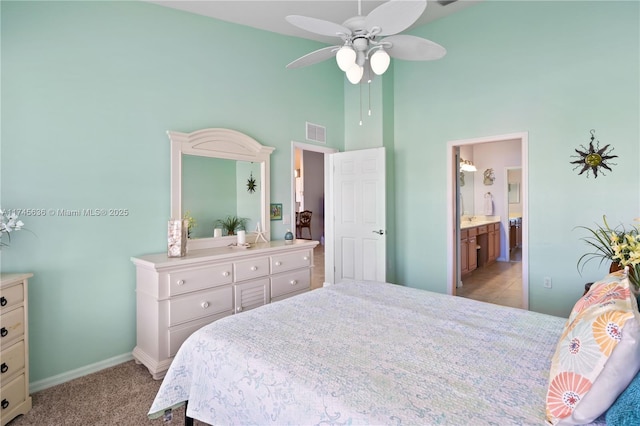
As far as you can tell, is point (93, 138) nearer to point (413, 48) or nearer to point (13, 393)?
point (13, 393)

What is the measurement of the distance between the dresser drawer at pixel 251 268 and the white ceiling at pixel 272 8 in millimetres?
2457

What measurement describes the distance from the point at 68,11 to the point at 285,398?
3.12m

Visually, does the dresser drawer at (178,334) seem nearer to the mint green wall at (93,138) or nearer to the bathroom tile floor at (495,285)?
the mint green wall at (93,138)

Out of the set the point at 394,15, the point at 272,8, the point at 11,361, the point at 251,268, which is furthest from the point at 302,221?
the point at 394,15

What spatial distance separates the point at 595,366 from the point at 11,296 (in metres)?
2.85

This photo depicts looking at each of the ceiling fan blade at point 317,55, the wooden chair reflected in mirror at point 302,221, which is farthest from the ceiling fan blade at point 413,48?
the wooden chair reflected in mirror at point 302,221

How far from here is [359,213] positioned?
4340 millimetres

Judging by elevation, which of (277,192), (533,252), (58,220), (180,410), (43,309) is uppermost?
(277,192)

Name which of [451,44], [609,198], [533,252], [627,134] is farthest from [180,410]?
[451,44]

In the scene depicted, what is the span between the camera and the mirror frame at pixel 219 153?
2971 millimetres

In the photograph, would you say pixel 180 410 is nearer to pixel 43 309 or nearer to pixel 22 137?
pixel 43 309

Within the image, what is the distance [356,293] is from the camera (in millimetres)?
2252

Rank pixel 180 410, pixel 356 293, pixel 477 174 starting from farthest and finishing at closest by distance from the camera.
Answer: pixel 477 174 < pixel 356 293 < pixel 180 410

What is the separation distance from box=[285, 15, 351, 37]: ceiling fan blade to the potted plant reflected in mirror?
2.02 metres
